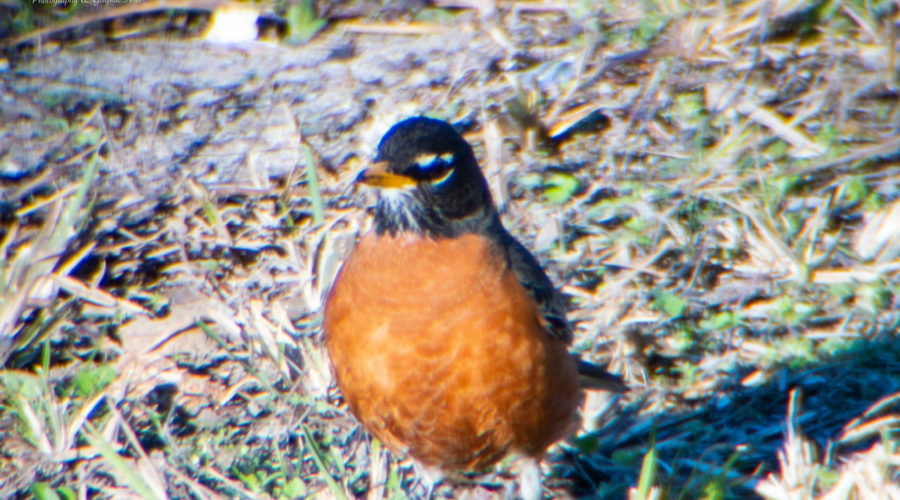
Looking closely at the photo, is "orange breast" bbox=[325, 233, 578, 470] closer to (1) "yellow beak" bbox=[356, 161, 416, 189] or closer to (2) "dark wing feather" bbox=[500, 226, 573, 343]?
(2) "dark wing feather" bbox=[500, 226, 573, 343]

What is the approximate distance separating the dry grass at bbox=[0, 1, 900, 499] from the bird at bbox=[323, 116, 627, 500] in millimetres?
380

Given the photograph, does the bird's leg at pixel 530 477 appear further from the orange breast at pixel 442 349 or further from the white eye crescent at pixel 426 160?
the white eye crescent at pixel 426 160

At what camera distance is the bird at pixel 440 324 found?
3.23m

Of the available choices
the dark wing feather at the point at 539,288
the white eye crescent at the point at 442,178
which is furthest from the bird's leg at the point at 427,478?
the white eye crescent at the point at 442,178

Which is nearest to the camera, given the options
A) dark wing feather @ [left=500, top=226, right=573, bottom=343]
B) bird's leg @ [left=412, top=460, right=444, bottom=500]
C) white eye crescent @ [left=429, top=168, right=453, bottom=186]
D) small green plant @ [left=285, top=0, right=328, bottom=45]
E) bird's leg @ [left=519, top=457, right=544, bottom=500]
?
white eye crescent @ [left=429, top=168, right=453, bottom=186]

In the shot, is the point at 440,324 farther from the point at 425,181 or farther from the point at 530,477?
the point at 530,477

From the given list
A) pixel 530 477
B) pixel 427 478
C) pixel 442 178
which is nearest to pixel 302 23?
pixel 442 178

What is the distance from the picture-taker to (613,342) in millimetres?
4293

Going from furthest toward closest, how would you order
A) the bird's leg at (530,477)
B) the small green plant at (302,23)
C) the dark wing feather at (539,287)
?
the small green plant at (302,23) → the bird's leg at (530,477) → the dark wing feather at (539,287)

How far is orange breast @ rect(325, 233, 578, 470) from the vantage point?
322cm

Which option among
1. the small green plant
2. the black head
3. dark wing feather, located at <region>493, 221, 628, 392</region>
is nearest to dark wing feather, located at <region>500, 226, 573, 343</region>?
dark wing feather, located at <region>493, 221, 628, 392</region>

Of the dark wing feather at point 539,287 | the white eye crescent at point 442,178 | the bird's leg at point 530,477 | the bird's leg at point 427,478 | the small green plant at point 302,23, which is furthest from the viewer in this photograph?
the small green plant at point 302,23

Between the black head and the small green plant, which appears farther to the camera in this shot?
the small green plant

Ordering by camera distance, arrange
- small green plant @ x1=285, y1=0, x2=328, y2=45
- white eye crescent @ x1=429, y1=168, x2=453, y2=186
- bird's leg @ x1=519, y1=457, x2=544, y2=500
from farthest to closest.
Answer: small green plant @ x1=285, y1=0, x2=328, y2=45, bird's leg @ x1=519, y1=457, x2=544, y2=500, white eye crescent @ x1=429, y1=168, x2=453, y2=186
